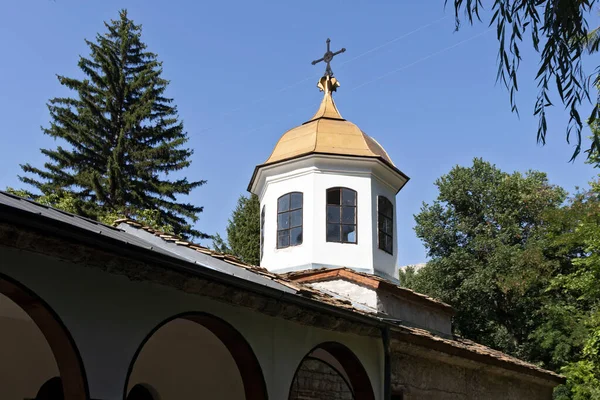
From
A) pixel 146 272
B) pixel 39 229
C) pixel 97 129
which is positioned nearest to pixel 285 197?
pixel 146 272

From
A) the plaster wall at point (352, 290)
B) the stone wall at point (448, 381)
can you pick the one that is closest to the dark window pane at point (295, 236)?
the plaster wall at point (352, 290)

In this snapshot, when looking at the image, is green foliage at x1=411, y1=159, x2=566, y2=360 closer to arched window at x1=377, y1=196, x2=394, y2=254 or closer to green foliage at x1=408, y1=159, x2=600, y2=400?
green foliage at x1=408, y1=159, x2=600, y2=400

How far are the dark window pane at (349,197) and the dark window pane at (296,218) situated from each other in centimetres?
88

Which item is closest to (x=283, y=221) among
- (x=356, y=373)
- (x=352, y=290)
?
(x=352, y=290)

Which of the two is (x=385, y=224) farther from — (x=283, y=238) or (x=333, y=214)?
(x=283, y=238)

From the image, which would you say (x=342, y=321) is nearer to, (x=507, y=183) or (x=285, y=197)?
(x=285, y=197)

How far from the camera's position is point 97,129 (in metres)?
27.0

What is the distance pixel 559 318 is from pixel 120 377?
64.4ft

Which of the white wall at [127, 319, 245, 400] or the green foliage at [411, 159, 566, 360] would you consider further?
the green foliage at [411, 159, 566, 360]

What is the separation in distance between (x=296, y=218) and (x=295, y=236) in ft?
1.16

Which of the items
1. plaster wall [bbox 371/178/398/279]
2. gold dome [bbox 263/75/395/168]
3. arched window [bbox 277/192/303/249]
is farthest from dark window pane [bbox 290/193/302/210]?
plaster wall [bbox 371/178/398/279]

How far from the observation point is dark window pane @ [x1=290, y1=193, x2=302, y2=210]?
13375 mm

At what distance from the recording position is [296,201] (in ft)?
44.1

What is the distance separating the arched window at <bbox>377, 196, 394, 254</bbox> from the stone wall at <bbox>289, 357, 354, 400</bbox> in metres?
3.76
